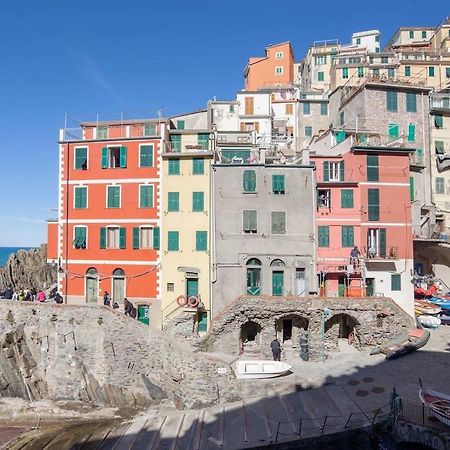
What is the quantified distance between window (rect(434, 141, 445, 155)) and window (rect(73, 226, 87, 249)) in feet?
118

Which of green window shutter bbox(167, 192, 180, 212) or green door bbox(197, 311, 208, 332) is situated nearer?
green door bbox(197, 311, 208, 332)

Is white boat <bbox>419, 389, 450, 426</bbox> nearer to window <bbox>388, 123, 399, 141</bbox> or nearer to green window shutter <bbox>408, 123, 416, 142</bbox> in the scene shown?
window <bbox>388, 123, 399, 141</bbox>

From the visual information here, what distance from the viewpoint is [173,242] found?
3341 centimetres

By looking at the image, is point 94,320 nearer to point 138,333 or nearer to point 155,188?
point 138,333

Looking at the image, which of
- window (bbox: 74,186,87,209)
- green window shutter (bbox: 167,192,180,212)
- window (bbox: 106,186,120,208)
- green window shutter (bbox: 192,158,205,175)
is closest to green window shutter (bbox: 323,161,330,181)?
green window shutter (bbox: 192,158,205,175)

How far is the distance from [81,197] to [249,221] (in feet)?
48.2

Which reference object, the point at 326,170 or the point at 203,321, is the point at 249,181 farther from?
the point at 203,321

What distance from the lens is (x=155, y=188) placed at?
3400cm

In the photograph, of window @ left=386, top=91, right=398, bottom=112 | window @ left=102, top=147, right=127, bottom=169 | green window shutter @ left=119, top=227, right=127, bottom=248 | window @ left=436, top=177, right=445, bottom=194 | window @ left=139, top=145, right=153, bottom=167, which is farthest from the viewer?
window @ left=386, top=91, right=398, bottom=112

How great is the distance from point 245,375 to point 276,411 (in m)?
3.18

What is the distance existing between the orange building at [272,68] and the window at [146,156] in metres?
45.7

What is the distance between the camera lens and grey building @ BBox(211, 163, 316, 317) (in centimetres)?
3234

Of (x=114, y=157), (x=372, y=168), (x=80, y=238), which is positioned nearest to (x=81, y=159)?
(x=114, y=157)

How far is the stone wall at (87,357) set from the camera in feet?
94.0
